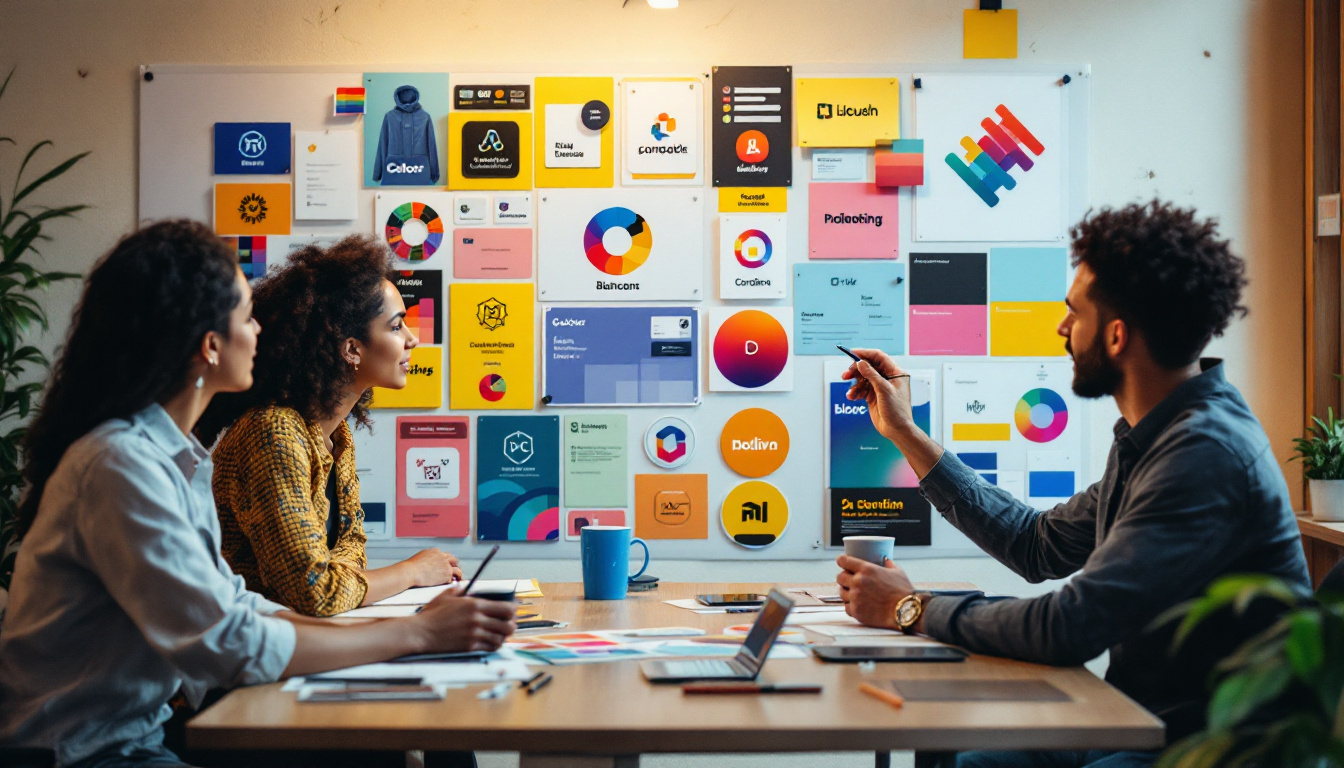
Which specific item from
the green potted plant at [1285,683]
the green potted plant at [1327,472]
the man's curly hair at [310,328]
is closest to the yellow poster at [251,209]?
the man's curly hair at [310,328]

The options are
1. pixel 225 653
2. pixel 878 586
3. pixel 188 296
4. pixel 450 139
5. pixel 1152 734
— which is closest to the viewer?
pixel 1152 734

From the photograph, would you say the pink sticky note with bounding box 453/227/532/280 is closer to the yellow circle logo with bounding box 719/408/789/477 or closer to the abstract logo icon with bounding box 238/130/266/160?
the abstract logo icon with bounding box 238/130/266/160

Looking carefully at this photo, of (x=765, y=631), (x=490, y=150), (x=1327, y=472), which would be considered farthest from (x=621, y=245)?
(x=1327, y=472)

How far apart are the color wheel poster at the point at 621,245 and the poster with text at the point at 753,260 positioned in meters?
0.08

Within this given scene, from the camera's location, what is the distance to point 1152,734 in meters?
1.08

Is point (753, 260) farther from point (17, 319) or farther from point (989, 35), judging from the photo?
point (17, 319)

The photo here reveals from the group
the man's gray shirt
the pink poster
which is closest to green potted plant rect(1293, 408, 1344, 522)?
the man's gray shirt

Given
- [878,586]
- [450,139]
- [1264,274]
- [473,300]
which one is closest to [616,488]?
[473,300]

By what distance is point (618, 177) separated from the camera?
117 inches

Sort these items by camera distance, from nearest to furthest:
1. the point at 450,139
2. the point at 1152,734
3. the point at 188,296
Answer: the point at 1152,734
the point at 188,296
the point at 450,139

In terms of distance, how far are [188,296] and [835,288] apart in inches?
77.1

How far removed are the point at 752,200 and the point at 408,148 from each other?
102 cm

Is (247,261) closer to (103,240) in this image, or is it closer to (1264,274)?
(103,240)

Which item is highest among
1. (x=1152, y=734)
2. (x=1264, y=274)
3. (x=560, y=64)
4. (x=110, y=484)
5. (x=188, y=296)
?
(x=560, y=64)
